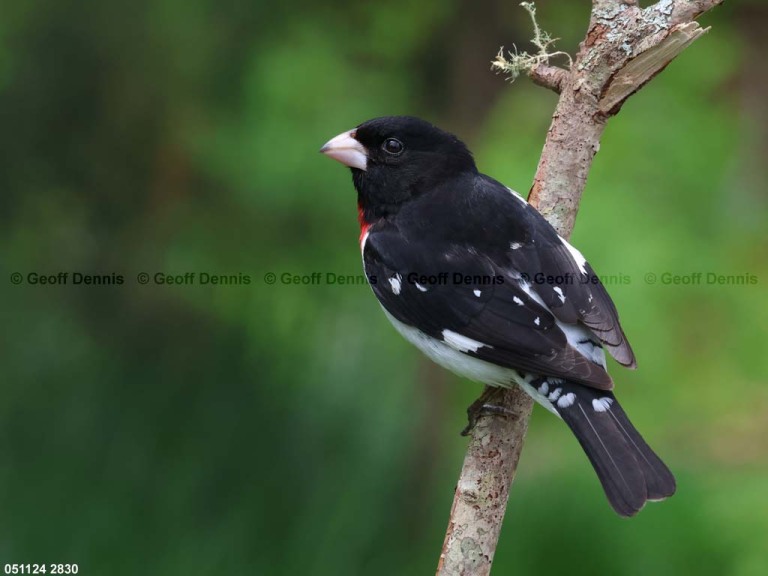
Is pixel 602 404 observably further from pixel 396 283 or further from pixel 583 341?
pixel 396 283

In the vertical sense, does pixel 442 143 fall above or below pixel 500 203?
above

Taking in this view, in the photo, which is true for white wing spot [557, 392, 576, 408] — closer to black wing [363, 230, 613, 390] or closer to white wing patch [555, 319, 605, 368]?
black wing [363, 230, 613, 390]

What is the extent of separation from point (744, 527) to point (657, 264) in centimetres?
105

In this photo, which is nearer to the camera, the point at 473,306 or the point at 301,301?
the point at 473,306

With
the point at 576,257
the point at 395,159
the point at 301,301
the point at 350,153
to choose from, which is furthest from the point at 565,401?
the point at 301,301

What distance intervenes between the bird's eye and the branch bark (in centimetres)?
52

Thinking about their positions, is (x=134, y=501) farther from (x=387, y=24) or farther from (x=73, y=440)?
(x=387, y=24)

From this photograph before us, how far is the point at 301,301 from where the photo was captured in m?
4.01

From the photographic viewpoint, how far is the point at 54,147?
15.8ft

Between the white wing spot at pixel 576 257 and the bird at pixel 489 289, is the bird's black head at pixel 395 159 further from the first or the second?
the white wing spot at pixel 576 257

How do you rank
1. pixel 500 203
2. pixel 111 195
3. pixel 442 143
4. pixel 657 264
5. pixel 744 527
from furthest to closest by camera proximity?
pixel 111 195
pixel 657 264
pixel 744 527
pixel 442 143
pixel 500 203

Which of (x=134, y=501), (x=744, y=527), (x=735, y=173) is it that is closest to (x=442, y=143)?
(x=134, y=501)

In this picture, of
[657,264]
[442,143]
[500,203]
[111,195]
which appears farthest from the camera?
[111,195]

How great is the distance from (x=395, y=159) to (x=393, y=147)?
0.15 feet
